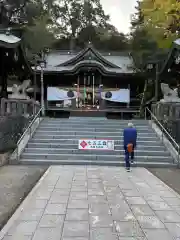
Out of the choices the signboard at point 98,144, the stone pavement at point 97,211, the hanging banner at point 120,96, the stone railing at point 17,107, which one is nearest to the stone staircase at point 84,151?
the signboard at point 98,144

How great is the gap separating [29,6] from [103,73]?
2167 cm

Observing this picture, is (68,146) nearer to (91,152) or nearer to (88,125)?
(91,152)

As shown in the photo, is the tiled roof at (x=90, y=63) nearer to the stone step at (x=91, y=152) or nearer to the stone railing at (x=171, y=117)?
the stone railing at (x=171, y=117)

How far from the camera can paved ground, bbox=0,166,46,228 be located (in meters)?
5.71

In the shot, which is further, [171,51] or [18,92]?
[18,92]

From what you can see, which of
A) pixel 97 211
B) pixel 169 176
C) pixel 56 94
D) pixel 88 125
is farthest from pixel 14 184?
pixel 56 94

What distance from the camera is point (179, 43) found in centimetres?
1226

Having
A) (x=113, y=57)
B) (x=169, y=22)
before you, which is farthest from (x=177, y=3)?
(x=113, y=57)

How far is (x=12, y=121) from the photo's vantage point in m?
12.8

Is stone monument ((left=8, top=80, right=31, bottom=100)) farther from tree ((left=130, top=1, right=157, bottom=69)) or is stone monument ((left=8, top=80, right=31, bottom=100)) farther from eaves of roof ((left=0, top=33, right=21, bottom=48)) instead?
tree ((left=130, top=1, right=157, bottom=69))

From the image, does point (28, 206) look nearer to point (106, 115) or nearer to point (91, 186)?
point (91, 186)

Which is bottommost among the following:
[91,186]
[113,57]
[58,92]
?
[91,186]

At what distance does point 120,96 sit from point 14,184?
59.8 feet

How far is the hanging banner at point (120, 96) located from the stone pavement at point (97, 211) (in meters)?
16.4
